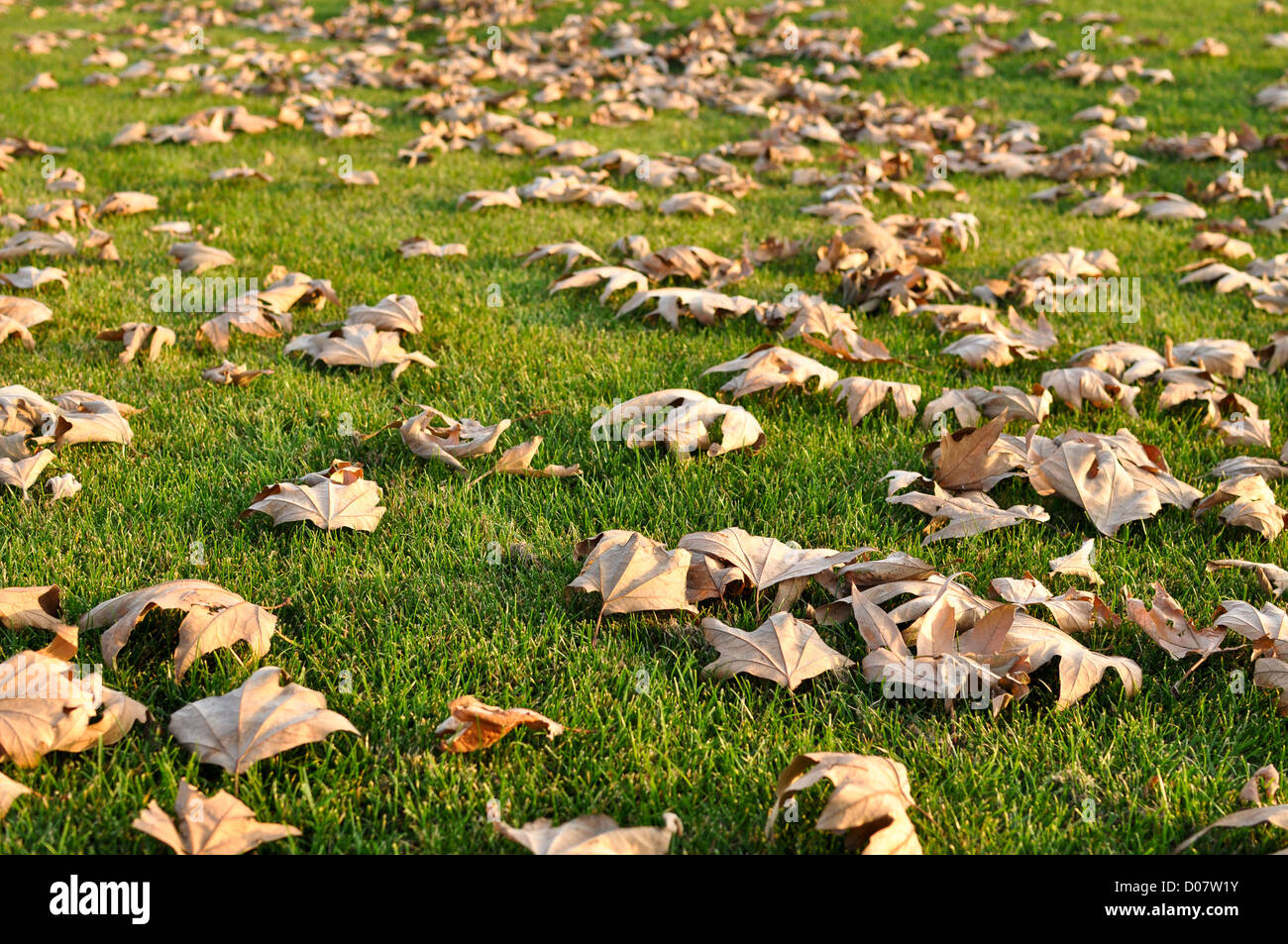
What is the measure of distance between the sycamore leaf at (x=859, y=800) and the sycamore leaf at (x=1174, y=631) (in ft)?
2.69

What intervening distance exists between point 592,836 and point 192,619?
1025mm

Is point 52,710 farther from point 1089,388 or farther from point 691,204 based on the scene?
point 691,204

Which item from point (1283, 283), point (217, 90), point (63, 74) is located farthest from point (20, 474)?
point (63, 74)

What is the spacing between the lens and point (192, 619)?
7.07ft

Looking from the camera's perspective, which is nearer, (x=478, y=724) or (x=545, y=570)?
(x=478, y=724)

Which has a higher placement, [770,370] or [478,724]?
[770,370]

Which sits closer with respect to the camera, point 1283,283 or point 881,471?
point 881,471

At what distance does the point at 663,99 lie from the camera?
8.50 m

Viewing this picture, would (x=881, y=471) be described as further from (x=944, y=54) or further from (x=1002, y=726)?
(x=944, y=54)

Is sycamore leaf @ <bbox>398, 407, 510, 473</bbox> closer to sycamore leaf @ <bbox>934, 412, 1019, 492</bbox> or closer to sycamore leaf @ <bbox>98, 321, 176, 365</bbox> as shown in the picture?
sycamore leaf @ <bbox>98, 321, 176, 365</bbox>

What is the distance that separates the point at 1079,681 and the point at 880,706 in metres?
0.43

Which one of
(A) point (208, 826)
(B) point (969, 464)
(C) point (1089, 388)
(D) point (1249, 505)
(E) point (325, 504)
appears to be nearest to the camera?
(A) point (208, 826)

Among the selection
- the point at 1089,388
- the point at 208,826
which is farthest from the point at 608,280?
the point at 208,826

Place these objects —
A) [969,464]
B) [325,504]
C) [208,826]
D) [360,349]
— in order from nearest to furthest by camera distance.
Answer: [208,826] < [325,504] < [969,464] < [360,349]
